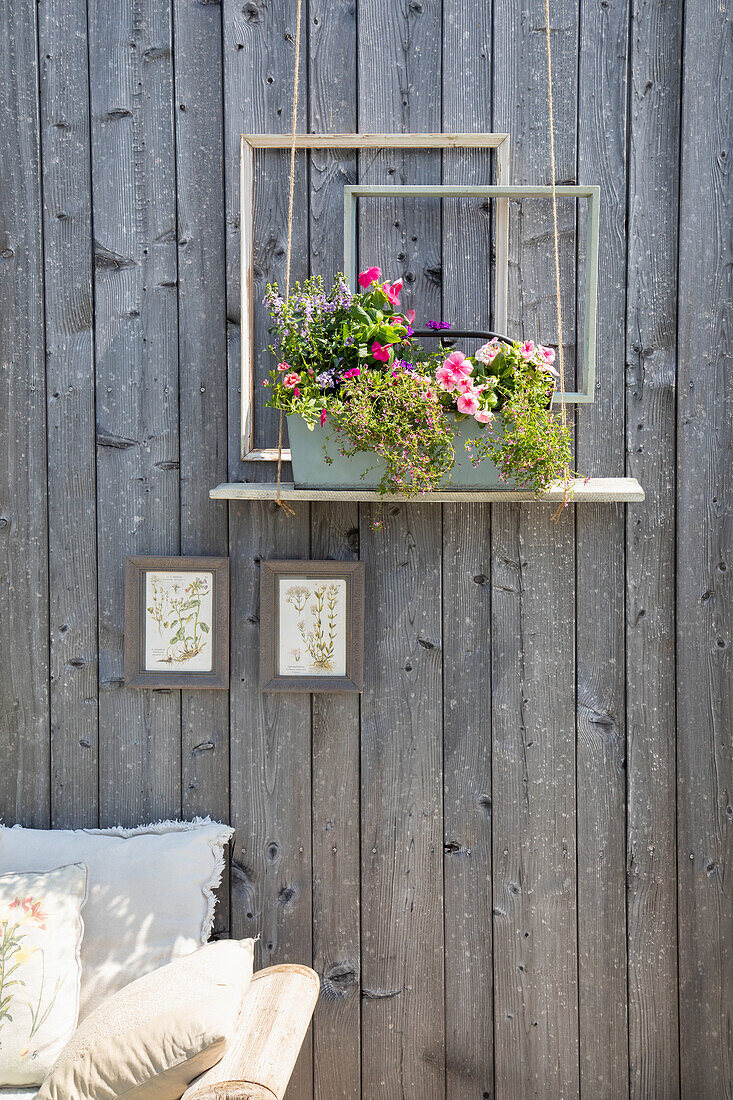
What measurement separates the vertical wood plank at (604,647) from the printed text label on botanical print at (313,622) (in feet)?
1.69

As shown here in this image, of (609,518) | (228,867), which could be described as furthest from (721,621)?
(228,867)

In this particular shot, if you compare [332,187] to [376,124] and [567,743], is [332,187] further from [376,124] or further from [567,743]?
[567,743]

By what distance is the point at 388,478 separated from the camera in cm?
130

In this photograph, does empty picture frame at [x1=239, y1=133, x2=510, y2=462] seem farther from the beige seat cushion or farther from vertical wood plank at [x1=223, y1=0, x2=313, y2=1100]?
the beige seat cushion

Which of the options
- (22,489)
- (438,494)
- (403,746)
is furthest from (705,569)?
(22,489)

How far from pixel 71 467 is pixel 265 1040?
115 cm

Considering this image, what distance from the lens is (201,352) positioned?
1.54 metres

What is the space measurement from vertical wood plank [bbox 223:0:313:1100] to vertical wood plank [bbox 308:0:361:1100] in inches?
1.0

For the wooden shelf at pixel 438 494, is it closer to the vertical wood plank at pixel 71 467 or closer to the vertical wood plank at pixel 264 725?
the vertical wood plank at pixel 264 725

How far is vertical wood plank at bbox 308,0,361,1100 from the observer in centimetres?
150

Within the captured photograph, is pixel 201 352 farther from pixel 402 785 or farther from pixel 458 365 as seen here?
pixel 402 785

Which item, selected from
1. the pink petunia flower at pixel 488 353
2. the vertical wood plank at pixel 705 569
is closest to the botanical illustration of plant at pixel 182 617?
the pink petunia flower at pixel 488 353

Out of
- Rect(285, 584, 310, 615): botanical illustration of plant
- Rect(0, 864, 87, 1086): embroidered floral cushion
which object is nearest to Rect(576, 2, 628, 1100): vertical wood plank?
Rect(285, 584, 310, 615): botanical illustration of plant

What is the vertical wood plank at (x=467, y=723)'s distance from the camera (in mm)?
1512
